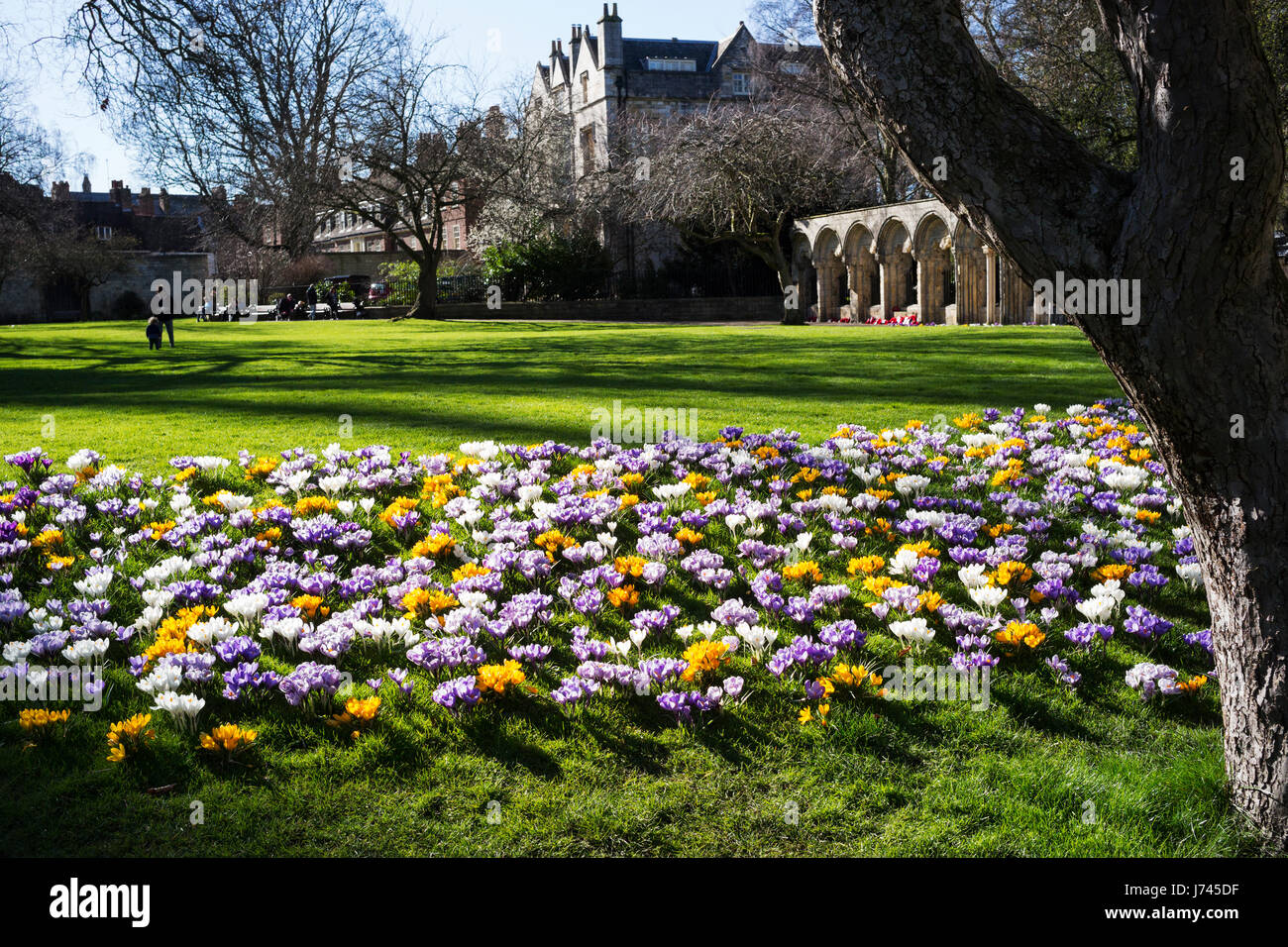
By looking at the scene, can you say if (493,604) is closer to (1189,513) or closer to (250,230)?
(1189,513)

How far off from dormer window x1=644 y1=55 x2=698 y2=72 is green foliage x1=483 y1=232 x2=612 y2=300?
15660mm

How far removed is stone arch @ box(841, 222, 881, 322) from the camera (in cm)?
3259

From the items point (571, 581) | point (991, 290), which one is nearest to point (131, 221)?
point (991, 290)

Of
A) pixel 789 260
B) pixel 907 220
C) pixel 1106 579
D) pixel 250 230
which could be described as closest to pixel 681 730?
pixel 1106 579

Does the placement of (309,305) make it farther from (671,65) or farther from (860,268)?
(860,268)

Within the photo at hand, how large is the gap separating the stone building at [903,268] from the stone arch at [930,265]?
27 millimetres

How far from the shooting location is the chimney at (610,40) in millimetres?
55500

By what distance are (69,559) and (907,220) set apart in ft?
88.4

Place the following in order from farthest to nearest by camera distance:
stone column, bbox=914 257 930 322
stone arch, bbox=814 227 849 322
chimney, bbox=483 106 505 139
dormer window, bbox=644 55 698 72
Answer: dormer window, bbox=644 55 698 72
chimney, bbox=483 106 505 139
stone arch, bbox=814 227 849 322
stone column, bbox=914 257 930 322

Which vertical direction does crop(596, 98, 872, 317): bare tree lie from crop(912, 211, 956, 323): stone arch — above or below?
above

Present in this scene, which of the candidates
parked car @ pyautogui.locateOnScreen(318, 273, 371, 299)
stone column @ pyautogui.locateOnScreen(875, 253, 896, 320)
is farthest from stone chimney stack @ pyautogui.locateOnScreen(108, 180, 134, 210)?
stone column @ pyautogui.locateOnScreen(875, 253, 896, 320)

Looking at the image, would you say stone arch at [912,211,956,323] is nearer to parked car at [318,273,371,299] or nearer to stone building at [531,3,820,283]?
stone building at [531,3,820,283]

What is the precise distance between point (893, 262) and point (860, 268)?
1.82m

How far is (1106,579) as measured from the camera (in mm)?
5176
